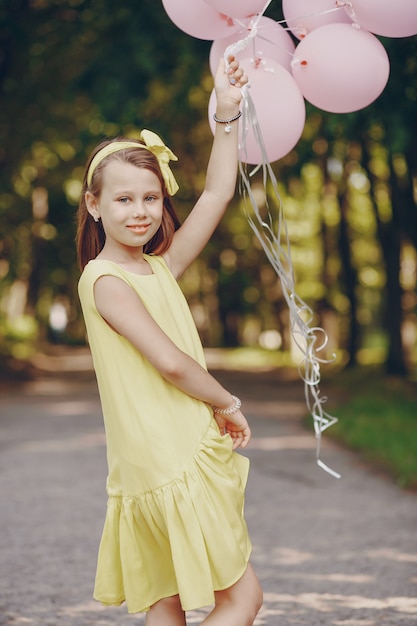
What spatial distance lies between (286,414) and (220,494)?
10970mm

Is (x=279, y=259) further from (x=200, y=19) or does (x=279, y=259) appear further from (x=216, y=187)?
(x=200, y=19)

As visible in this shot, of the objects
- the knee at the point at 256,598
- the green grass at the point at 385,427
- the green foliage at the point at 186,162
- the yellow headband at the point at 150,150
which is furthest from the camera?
the green foliage at the point at 186,162

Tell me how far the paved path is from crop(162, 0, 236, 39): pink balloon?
2519 mm

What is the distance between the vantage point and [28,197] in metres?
25.1

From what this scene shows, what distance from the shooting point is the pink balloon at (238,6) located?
11.4 feet

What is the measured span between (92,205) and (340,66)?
1.14 m

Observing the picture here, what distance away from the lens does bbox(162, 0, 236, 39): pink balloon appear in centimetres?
370

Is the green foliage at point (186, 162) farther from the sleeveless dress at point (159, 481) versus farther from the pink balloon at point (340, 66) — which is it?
the sleeveless dress at point (159, 481)

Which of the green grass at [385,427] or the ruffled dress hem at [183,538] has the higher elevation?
the ruffled dress hem at [183,538]

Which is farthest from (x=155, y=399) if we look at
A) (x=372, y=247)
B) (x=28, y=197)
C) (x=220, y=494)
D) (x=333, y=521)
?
(x=372, y=247)

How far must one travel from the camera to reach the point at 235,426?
3.03 meters

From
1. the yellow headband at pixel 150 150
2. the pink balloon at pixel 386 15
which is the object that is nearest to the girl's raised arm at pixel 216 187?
the yellow headband at pixel 150 150

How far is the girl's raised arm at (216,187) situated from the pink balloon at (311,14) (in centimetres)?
74

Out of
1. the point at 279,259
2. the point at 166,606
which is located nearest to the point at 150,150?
the point at 279,259
